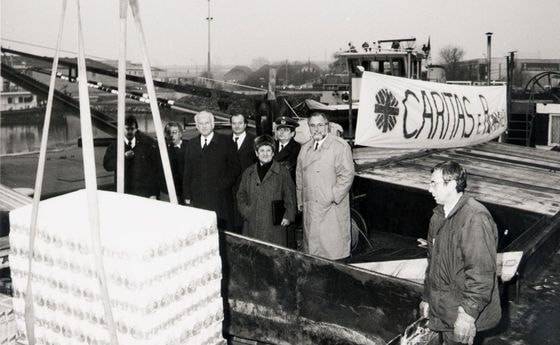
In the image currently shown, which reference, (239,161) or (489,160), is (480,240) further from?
(489,160)

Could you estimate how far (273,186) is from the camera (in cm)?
491

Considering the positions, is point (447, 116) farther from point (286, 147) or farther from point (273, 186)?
point (273, 186)

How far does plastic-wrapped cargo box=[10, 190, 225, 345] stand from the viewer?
2.08 metres

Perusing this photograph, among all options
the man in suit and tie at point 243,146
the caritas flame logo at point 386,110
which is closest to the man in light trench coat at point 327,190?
the man in suit and tie at point 243,146

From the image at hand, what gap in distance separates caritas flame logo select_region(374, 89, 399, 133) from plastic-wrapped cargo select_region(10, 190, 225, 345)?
4.15 meters

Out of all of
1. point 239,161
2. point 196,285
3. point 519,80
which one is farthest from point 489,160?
point 519,80

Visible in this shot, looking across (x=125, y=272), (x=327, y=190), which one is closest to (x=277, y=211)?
(x=327, y=190)

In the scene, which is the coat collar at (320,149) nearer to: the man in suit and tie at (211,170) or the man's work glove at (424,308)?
the man in suit and tie at (211,170)

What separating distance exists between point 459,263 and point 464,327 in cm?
35

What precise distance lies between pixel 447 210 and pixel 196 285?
4.99 feet

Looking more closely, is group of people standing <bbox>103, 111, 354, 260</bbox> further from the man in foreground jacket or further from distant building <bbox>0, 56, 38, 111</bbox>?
distant building <bbox>0, 56, 38, 111</bbox>

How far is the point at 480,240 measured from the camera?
2.74 m

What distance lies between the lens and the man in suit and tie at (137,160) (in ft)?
18.6

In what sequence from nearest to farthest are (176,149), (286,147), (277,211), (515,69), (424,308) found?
(424,308), (277,211), (286,147), (176,149), (515,69)
